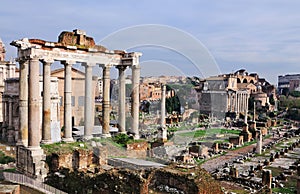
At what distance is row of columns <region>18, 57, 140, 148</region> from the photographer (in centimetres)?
1516

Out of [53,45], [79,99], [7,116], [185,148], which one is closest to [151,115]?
[79,99]

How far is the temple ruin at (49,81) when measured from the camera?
15.1m

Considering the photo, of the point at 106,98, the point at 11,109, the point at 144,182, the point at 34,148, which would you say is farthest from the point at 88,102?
the point at 11,109

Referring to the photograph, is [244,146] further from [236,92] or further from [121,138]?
[236,92]

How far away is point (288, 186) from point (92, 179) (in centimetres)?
1364

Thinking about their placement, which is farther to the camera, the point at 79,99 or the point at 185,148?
the point at 79,99

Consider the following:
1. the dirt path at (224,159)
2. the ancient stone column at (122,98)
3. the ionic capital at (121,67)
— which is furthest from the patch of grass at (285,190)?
the ionic capital at (121,67)

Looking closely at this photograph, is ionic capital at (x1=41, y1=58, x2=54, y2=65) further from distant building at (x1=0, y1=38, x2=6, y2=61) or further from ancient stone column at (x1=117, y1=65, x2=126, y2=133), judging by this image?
distant building at (x1=0, y1=38, x2=6, y2=61)

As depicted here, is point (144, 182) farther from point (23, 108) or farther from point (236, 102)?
point (236, 102)

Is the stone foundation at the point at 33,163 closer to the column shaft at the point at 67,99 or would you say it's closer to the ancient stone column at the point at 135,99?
the column shaft at the point at 67,99

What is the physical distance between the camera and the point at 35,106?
49.7 feet

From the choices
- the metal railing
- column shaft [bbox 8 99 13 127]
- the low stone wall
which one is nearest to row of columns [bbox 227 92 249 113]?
column shaft [bbox 8 99 13 127]

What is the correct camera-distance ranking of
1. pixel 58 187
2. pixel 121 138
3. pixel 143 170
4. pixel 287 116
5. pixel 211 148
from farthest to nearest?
pixel 287 116
pixel 211 148
pixel 121 138
pixel 58 187
pixel 143 170

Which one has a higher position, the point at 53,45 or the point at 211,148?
the point at 53,45
